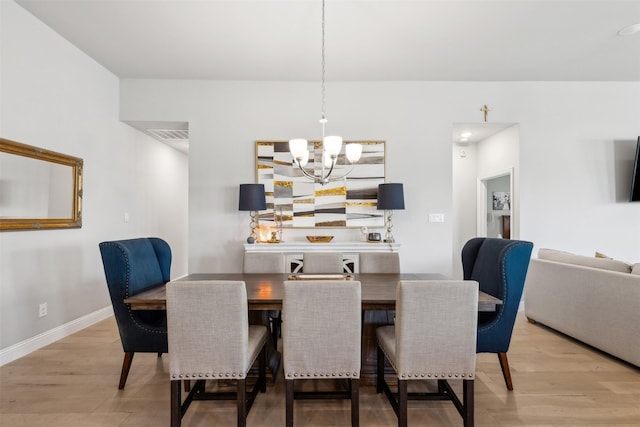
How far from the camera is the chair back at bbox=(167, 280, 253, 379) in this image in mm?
1637

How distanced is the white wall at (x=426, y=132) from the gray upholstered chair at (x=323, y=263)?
1.50 meters

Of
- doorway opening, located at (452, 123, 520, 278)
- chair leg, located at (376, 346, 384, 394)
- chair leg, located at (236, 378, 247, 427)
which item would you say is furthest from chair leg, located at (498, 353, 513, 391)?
doorway opening, located at (452, 123, 520, 278)

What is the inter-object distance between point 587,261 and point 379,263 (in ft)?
6.25

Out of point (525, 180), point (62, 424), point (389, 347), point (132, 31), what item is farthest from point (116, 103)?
point (525, 180)

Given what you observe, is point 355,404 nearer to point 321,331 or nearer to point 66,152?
point 321,331

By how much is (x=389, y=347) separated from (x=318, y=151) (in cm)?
273

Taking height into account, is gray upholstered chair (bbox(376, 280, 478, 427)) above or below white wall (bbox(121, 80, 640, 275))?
below

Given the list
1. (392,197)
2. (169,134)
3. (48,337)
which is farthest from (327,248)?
(169,134)

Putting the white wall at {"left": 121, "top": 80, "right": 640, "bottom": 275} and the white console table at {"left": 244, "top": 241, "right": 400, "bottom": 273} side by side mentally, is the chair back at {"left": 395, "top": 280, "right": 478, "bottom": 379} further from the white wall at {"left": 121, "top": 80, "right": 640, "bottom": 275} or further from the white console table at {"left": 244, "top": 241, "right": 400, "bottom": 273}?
the white wall at {"left": 121, "top": 80, "right": 640, "bottom": 275}

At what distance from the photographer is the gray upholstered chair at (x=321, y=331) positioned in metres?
1.64

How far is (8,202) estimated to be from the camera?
2596 millimetres

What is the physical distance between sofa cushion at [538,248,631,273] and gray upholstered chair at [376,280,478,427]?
1.98 metres

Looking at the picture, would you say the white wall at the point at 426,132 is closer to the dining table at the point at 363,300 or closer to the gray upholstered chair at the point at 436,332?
the dining table at the point at 363,300

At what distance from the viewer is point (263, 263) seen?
2914 millimetres
